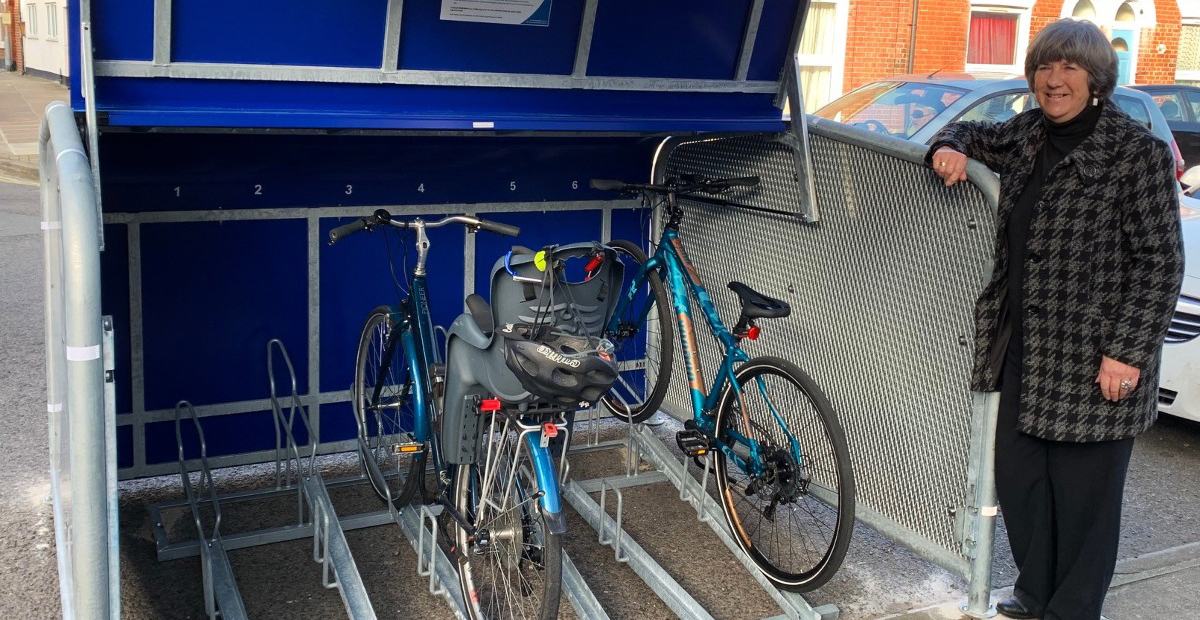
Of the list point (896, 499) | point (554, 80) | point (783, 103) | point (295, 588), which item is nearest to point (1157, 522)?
point (896, 499)

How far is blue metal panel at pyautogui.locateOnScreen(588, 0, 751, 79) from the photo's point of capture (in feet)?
13.9

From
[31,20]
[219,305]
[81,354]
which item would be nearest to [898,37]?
[219,305]

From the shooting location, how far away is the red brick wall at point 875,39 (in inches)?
686

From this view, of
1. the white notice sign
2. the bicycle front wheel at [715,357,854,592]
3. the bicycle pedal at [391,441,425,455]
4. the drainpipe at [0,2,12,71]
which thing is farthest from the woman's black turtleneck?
the drainpipe at [0,2,12,71]

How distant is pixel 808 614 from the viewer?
378cm

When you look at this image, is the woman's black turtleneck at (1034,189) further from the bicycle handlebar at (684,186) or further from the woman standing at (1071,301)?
the bicycle handlebar at (684,186)

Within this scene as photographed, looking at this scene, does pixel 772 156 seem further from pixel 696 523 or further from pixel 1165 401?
pixel 1165 401

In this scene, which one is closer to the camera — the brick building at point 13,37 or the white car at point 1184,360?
the white car at point 1184,360

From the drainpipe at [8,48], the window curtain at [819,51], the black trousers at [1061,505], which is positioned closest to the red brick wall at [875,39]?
the window curtain at [819,51]

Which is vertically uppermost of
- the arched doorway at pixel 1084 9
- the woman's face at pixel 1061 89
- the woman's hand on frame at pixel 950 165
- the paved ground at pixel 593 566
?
the arched doorway at pixel 1084 9

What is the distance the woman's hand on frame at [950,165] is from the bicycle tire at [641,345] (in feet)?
3.68

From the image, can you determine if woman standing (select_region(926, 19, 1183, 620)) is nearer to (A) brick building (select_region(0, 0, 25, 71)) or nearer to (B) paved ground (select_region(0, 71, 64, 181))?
(B) paved ground (select_region(0, 71, 64, 181))

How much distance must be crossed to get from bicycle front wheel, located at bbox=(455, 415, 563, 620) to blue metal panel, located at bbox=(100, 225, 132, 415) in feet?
5.62

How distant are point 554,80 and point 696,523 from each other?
1859mm
